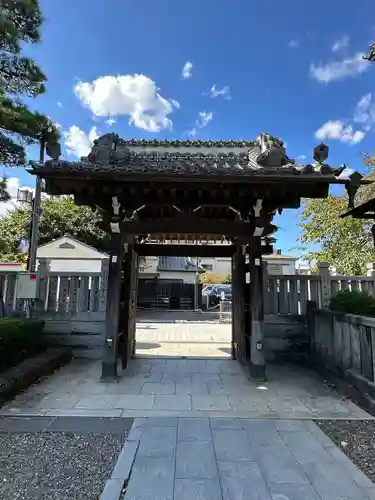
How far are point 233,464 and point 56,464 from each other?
148cm

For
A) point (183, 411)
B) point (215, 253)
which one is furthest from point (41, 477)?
point (215, 253)

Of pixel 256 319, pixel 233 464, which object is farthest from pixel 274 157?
pixel 233 464

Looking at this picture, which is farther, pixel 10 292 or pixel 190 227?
pixel 10 292

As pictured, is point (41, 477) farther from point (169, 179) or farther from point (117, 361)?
point (169, 179)

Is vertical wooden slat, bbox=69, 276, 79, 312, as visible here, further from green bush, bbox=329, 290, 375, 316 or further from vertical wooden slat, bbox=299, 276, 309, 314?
green bush, bbox=329, 290, 375, 316

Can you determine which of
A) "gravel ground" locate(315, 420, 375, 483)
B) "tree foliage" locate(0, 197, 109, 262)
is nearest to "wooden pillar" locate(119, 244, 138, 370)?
"gravel ground" locate(315, 420, 375, 483)

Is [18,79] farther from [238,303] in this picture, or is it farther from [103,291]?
[238,303]

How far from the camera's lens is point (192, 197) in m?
5.15

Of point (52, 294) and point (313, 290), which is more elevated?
point (313, 290)

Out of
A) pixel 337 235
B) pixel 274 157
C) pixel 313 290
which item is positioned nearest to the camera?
pixel 274 157

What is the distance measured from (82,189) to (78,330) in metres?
3.33

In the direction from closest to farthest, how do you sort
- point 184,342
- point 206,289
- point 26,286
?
point 26,286 → point 184,342 → point 206,289

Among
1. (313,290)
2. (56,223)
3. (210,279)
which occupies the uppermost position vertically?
(56,223)

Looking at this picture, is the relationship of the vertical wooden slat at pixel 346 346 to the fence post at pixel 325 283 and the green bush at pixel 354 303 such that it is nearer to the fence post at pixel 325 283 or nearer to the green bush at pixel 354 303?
the green bush at pixel 354 303
